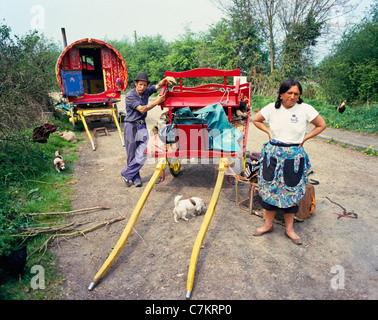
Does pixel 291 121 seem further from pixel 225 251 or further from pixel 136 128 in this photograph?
pixel 136 128

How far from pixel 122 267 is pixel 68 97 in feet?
24.7

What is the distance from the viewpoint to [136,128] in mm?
4844

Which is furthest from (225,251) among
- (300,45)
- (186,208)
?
(300,45)

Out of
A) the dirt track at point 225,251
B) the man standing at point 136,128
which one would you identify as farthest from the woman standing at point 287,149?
the man standing at point 136,128

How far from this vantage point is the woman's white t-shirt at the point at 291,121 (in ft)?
9.42

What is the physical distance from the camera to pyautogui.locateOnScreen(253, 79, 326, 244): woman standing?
2.88 meters

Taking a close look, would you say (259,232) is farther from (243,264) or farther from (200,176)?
(200,176)

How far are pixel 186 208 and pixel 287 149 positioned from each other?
1.59 metres

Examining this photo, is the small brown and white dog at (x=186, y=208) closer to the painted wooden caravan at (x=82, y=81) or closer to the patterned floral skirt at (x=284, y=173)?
the patterned floral skirt at (x=284, y=173)

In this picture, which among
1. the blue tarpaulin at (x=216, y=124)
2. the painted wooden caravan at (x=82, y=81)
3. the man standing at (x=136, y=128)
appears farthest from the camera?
the painted wooden caravan at (x=82, y=81)

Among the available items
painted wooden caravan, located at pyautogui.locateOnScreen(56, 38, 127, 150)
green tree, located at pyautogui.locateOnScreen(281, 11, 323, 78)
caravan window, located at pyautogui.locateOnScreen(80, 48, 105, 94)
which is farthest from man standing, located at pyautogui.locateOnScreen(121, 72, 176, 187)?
green tree, located at pyautogui.locateOnScreen(281, 11, 323, 78)

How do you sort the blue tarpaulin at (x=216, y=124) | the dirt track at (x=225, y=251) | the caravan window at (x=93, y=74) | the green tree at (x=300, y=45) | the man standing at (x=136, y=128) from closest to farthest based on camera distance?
the dirt track at (x=225, y=251) < the blue tarpaulin at (x=216, y=124) < the man standing at (x=136, y=128) < the caravan window at (x=93, y=74) < the green tree at (x=300, y=45)

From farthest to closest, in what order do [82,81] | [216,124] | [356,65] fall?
A: 1. [356,65]
2. [82,81]
3. [216,124]

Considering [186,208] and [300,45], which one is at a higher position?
[300,45]
